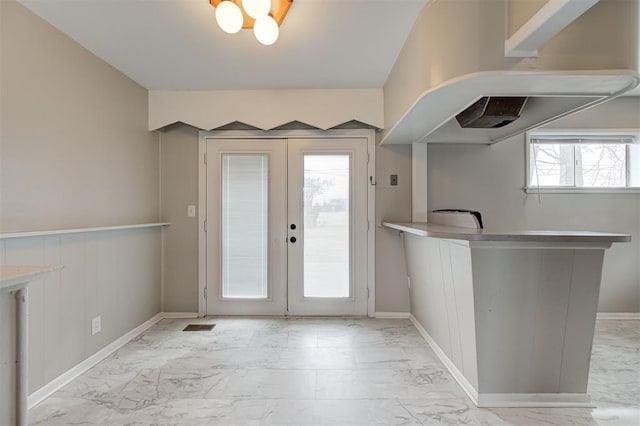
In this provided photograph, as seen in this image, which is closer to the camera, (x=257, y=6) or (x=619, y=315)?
(x=257, y=6)

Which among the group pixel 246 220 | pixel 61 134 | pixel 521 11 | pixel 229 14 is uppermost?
pixel 229 14

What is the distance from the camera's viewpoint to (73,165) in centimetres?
238

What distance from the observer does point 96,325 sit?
259 cm

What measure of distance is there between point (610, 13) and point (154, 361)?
357 centimetres

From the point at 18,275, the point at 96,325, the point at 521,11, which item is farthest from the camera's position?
the point at 96,325

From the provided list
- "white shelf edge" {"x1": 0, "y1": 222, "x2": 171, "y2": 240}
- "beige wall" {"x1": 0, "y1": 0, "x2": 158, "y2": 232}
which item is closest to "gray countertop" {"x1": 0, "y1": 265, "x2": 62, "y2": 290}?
"white shelf edge" {"x1": 0, "y1": 222, "x2": 171, "y2": 240}

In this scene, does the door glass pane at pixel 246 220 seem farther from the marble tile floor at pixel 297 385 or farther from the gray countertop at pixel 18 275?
the gray countertop at pixel 18 275

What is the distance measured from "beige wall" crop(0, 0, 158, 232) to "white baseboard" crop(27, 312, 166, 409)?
100 cm

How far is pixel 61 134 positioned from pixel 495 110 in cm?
302

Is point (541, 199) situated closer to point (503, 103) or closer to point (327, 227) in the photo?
point (503, 103)

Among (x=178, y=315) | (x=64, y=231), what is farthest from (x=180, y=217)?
(x=64, y=231)

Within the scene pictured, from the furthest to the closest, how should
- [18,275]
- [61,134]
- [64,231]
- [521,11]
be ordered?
[61,134]
[64,231]
[521,11]
[18,275]

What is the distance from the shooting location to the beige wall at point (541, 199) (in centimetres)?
354

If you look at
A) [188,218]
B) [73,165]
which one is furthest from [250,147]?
[73,165]
